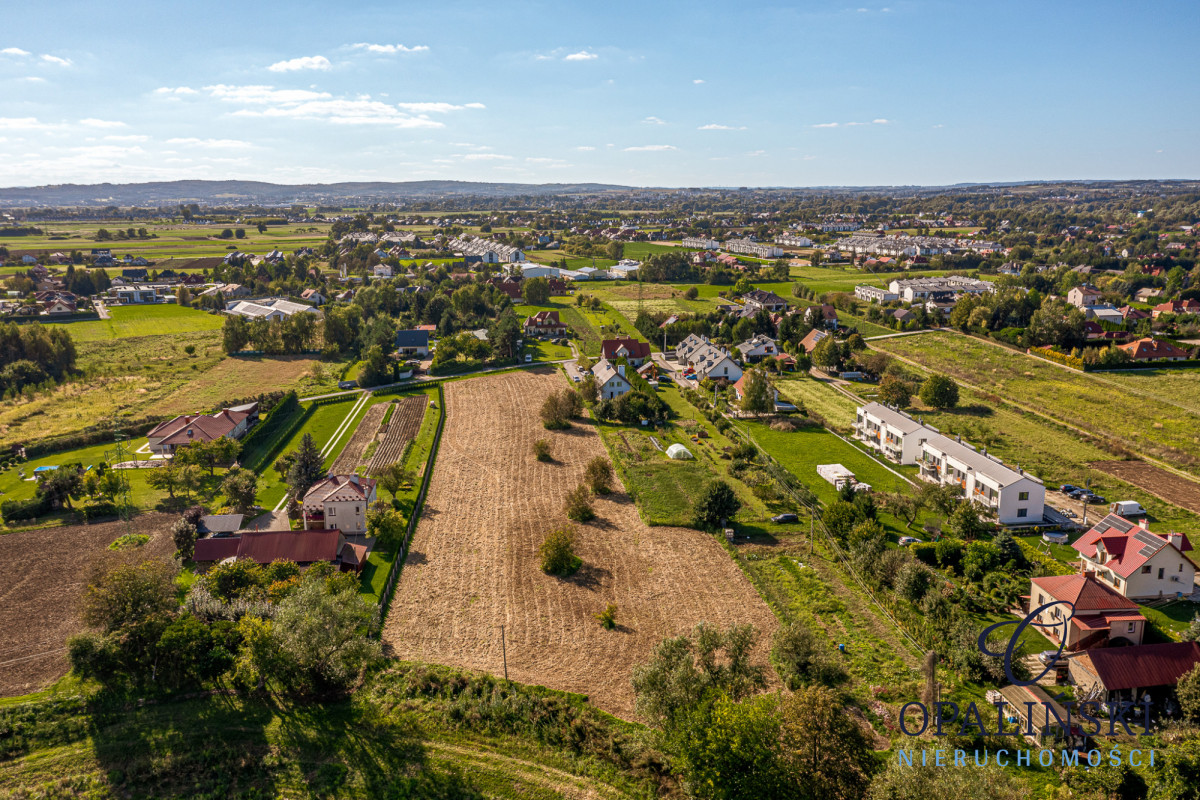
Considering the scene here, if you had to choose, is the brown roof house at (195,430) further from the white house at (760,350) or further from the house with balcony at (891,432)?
the white house at (760,350)

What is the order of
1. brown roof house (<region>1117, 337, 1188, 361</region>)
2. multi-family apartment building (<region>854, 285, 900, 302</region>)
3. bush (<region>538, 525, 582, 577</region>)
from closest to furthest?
1. bush (<region>538, 525, 582, 577</region>)
2. brown roof house (<region>1117, 337, 1188, 361</region>)
3. multi-family apartment building (<region>854, 285, 900, 302</region>)

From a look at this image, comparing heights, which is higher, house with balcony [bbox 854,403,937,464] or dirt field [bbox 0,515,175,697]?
house with balcony [bbox 854,403,937,464]

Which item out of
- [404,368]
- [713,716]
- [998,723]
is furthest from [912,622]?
[404,368]

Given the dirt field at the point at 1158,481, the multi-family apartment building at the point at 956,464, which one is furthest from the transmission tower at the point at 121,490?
the dirt field at the point at 1158,481

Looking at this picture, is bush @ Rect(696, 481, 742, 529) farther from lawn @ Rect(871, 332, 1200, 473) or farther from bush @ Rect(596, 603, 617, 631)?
lawn @ Rect(871, 332, 1200, 473)

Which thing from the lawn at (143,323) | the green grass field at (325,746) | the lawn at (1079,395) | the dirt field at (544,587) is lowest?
the green grass field at (325,746)

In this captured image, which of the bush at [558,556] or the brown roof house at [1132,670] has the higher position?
the brown roof house at [1132,670]

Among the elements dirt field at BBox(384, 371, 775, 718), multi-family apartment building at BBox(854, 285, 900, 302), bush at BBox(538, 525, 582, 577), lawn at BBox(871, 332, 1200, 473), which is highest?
multi-family apartment building at BBox(854, 285, 900, 302)

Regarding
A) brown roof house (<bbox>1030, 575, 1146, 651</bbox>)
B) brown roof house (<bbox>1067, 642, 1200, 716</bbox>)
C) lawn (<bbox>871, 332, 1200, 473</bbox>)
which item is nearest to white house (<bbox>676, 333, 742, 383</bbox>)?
lawn (<bbox>871, 332, 1200, 473</bbox>)

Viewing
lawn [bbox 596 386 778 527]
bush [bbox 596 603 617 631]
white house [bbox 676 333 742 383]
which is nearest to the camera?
bush [bbox 596 603 617 631]
